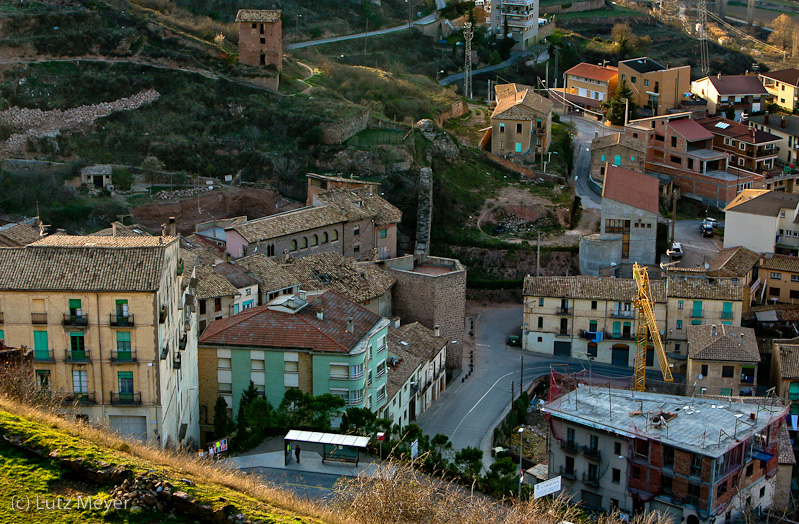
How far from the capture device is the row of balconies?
38094 mm

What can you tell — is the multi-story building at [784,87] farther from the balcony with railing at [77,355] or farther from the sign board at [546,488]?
the balcony with railing at [77,355]

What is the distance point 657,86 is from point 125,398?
203 ft

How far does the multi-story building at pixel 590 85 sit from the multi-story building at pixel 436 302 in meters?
41.0

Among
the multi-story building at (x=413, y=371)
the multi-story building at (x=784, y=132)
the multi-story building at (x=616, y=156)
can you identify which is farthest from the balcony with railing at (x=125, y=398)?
the multi-story building at (x=784, y=132)

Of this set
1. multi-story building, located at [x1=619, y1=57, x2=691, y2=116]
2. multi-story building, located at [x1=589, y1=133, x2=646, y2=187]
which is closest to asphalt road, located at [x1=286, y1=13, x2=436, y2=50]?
multi-story building, located at [x1=619, y1=57, x2=691, y2=116]

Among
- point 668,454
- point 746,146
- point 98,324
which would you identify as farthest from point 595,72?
point 98,324

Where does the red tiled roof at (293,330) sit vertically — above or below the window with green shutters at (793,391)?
above

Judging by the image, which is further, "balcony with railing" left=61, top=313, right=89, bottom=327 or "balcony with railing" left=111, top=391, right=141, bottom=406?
"balcony with railing" left=111, top=391, right=141, bottom=406

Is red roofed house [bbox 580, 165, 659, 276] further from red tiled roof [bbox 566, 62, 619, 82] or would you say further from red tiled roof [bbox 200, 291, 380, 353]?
red tiled roof [bbox 566, 62, 619, 82]

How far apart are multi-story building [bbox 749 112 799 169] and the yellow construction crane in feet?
111

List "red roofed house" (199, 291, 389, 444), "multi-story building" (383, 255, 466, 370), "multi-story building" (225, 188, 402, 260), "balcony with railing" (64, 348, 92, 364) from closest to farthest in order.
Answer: "balcony with railing" (64, 348, 92, 364) → "red roofed house" (199, 291, 389, 444) → "multi-story building" (383, 255, 466, 370) → "multi-story building" (225, 188, 402, 260)

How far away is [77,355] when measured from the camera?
3884 centimetres

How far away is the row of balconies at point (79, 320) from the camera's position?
38094 mm

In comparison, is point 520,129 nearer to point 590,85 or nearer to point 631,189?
point 631,189
